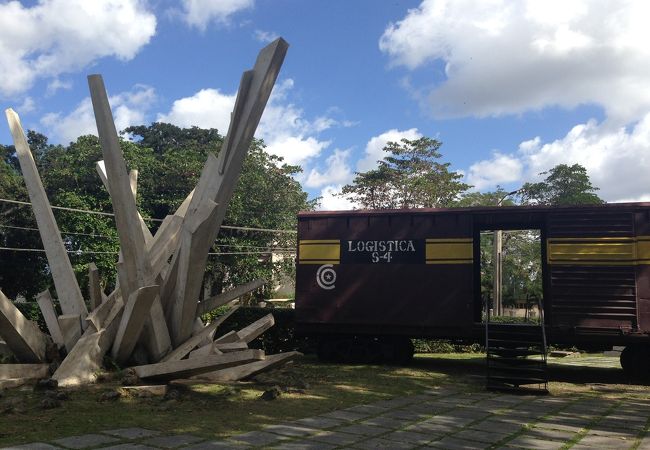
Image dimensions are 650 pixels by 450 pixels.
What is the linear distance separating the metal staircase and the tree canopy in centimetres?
1479

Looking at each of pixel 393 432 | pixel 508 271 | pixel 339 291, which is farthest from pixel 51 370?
pixel 508 271

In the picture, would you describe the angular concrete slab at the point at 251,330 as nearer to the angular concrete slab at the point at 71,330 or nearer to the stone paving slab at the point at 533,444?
the angular concrete slab at the point at 71,330

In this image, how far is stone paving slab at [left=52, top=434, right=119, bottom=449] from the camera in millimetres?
4297

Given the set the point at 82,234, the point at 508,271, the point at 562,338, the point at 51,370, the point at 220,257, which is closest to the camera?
the point at 51,370

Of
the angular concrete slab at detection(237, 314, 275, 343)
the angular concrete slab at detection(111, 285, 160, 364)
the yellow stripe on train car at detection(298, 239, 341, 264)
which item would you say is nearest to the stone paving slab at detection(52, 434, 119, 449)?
the angular concrete slab at detection(111, 285, 160, 364)

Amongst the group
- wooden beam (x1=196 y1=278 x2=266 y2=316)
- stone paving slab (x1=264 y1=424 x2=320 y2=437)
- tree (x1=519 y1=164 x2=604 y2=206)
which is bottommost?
stone paving slab (x1=264 y1=424 x2=320 y2=437)

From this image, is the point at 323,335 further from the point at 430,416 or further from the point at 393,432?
the point at 393,432

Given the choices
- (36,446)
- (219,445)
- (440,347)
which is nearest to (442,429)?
(219,445)

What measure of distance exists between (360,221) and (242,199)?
1323 cm

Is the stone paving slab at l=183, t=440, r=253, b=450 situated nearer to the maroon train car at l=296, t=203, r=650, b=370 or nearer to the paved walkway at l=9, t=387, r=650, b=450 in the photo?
the paved walkway at l=9, t=387, r=650, b=450

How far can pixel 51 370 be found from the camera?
22.6 ft

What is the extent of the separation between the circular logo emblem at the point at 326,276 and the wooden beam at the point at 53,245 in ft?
17.0

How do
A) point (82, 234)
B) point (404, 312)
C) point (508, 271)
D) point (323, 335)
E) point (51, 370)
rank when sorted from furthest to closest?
1. point (508, 271)
2. point (82, 234)
3. point (323, 335)
4. point (404, 312)
5. point (51, 370)

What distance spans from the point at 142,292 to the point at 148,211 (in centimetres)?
1911
